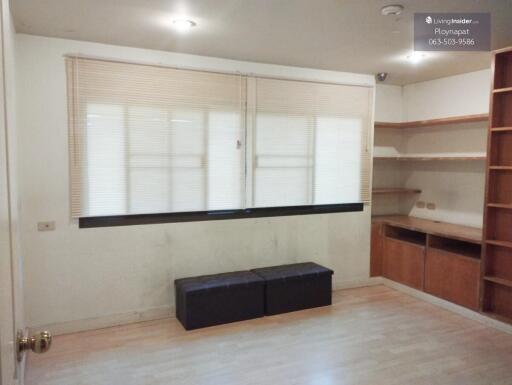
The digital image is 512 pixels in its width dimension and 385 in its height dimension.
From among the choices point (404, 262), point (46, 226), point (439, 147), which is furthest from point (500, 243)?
point (46, 226)

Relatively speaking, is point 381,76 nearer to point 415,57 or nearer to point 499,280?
point 415,57

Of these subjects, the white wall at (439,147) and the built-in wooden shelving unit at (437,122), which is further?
the white wall at (439,147)

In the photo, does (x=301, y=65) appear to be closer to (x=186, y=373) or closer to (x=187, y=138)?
(x=187, y=138)

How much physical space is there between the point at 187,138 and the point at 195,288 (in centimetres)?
144

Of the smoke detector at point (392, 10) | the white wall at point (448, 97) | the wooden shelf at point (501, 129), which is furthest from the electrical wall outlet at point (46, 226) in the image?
the white wall at point (448, 97)

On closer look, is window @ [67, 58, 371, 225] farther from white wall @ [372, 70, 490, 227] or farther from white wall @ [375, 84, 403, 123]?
white wall @ [372, 70, 490, 227]

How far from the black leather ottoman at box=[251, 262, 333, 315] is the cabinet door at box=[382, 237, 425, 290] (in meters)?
1.08

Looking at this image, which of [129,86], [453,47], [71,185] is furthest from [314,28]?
[71,185]

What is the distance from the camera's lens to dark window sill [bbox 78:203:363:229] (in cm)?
364

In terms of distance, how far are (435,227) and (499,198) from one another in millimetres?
994

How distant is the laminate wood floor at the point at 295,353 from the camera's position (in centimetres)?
285

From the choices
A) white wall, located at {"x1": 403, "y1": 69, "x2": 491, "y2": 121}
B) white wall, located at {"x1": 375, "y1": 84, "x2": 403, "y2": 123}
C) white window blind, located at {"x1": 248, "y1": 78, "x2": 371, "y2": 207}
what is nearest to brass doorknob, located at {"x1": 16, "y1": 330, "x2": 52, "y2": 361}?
white window blind, located at {"x1": 248, "y1": 78, "x2": 371, "y2": 207}

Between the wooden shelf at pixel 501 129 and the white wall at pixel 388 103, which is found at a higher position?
the white wall at pixel 388 103

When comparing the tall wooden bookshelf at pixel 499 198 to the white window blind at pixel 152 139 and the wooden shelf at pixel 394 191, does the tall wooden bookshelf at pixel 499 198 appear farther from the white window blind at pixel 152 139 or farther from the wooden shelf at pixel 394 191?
the white window blind at pixel 152 139
